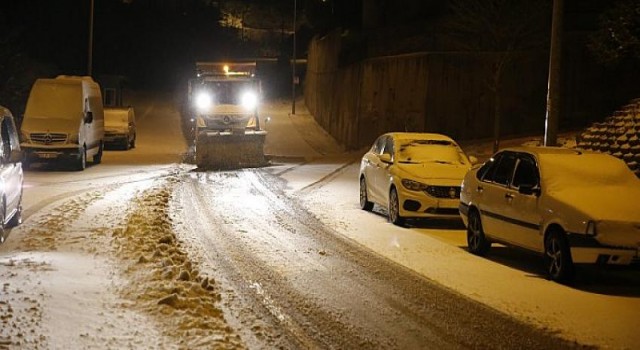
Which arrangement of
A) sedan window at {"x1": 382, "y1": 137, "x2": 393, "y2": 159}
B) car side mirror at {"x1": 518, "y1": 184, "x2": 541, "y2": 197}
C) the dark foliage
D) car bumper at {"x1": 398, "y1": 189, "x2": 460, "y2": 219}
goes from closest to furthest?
1. car side mirror at {"x1": 518, "y1": 184, "x2": 541, "y2": 197}
2. car bumper at {"x1": 398, "y1": 189, "x2": 460, "y2": 219}
3. sedan window at {"x1": 382, "y1": 137, "x2": 393, "y2": 159}
4. the dark foliage

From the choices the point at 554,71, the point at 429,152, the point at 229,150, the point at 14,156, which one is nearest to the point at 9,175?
the point at 14,156

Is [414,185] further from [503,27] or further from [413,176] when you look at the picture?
[503,27]

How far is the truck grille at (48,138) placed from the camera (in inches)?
1046

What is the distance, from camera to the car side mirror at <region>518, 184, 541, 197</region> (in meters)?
11.2

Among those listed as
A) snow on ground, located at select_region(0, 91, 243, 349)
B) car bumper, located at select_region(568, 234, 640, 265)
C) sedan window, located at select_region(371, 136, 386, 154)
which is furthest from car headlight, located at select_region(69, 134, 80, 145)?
car bumper, located at select_region(568, 234, 640, 265)

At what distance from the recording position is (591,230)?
10.0 m

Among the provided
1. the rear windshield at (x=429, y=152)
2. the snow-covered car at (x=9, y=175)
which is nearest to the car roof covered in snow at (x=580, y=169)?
the rear windshield at (x=429, y=152)

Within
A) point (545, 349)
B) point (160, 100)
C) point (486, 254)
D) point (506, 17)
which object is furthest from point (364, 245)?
point (160, 100)

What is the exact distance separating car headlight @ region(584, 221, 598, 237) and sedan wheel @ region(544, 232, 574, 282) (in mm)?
370

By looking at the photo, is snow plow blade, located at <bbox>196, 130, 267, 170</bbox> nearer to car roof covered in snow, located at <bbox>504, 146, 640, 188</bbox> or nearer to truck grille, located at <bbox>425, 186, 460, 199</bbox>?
truck grille, located at <bbox>425, 186, 460, 199</bbox>

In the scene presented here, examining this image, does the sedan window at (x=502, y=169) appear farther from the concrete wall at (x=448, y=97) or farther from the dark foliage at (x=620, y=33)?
the concrete wall at (x=448, y=97)

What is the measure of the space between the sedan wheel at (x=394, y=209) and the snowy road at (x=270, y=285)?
8.8 inches

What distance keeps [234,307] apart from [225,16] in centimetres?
7773

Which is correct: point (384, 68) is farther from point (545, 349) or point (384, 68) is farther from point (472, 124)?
point (545, 349)
